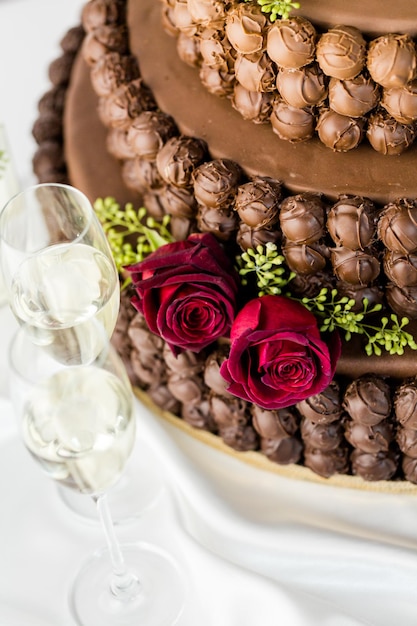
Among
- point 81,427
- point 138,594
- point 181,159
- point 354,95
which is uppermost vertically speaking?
point 354,95

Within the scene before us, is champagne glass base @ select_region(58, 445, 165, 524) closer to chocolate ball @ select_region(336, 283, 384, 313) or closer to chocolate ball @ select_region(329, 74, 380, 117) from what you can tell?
chocolate ball @ select_region(336, 283, 384, 313)

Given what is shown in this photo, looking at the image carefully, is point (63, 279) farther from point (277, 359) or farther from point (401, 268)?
point (401, 268)

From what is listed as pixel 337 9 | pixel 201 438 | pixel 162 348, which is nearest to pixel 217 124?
pixel 337 9

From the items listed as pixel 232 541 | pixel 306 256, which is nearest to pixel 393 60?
pixel 306 256

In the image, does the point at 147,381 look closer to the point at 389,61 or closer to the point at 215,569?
the point at 215,569

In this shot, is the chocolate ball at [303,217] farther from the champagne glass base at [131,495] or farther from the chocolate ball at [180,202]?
the champagne glass base at [131,495]

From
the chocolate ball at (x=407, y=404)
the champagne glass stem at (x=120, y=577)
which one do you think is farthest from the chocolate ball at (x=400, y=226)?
the champagne glass stem at (x=120, y=577)
